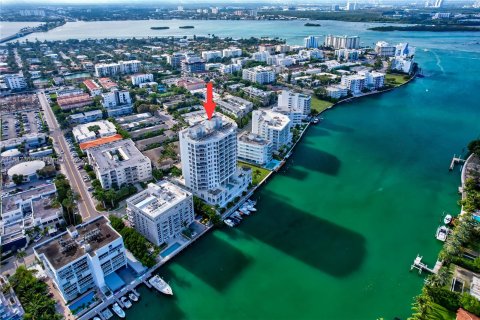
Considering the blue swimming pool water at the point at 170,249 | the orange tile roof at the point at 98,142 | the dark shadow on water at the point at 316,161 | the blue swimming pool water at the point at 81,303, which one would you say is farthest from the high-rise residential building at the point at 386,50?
the blue swimming pool water at the point at 81,303

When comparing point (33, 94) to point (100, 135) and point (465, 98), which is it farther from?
point (465, 98)

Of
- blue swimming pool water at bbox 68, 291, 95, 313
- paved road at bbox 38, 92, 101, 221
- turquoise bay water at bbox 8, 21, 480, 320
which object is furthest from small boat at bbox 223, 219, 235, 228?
paved road at bbox 38, 92, 101, 221

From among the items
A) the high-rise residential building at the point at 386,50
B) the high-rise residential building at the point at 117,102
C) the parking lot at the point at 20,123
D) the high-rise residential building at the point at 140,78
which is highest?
the high-rise residential building at the point at 386,50

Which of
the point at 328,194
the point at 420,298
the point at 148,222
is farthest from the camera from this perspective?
the point at 328,194

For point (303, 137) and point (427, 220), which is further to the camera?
point (303, 137)

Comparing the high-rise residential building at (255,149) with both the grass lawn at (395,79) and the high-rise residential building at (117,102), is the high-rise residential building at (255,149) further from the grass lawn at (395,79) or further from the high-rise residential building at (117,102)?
the grass lawn at (395,79)

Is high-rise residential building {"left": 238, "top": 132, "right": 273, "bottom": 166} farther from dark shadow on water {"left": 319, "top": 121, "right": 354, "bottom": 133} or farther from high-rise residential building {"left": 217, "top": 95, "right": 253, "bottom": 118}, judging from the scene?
dark shadow on water {"left": 319, "top": 121, "right": 354, "bottom": 133}

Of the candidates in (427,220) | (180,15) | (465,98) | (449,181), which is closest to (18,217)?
(427,220)
